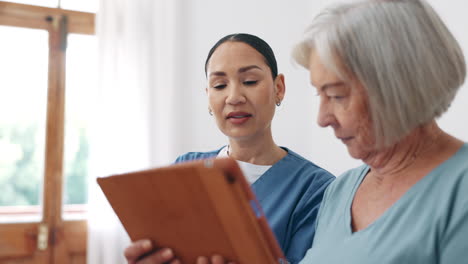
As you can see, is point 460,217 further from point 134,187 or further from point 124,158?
point 124,158

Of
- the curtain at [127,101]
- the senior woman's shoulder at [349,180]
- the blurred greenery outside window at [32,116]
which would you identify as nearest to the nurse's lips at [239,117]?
the senior woman's shoulder at [349,180]

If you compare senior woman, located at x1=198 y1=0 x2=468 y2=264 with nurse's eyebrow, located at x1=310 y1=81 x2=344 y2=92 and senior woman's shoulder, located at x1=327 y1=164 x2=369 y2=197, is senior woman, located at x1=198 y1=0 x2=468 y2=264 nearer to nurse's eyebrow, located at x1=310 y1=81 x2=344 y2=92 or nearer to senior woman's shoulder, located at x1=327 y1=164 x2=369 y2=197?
nurse's eyebrow, located at x1=310 y1=81 x2=344 y2=92

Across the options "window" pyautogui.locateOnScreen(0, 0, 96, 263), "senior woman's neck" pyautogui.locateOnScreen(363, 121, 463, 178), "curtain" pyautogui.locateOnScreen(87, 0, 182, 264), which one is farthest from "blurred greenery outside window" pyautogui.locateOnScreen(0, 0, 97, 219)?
"senior woman's neck" pyautogui.locateOnScreen(363, 121, 463, 178)

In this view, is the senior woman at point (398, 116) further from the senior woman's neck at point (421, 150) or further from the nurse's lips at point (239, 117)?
the nurse's lips at point (239, 117)

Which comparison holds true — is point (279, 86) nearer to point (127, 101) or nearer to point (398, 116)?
point (398, 116)

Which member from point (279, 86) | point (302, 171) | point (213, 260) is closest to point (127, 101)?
point (279, 86)

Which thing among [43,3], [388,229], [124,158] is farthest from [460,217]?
[43,3]

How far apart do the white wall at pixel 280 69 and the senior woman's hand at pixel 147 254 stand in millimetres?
1744

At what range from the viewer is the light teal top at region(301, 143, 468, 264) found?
0.58 m

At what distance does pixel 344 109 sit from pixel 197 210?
0.30m

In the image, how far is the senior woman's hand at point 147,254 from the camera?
750 mm

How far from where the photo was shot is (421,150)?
705 millimetres

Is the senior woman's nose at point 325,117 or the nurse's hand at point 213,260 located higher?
the senior woman's nose at point 325,117

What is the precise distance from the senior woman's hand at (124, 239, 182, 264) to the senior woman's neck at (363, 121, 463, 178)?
42 centimetres
